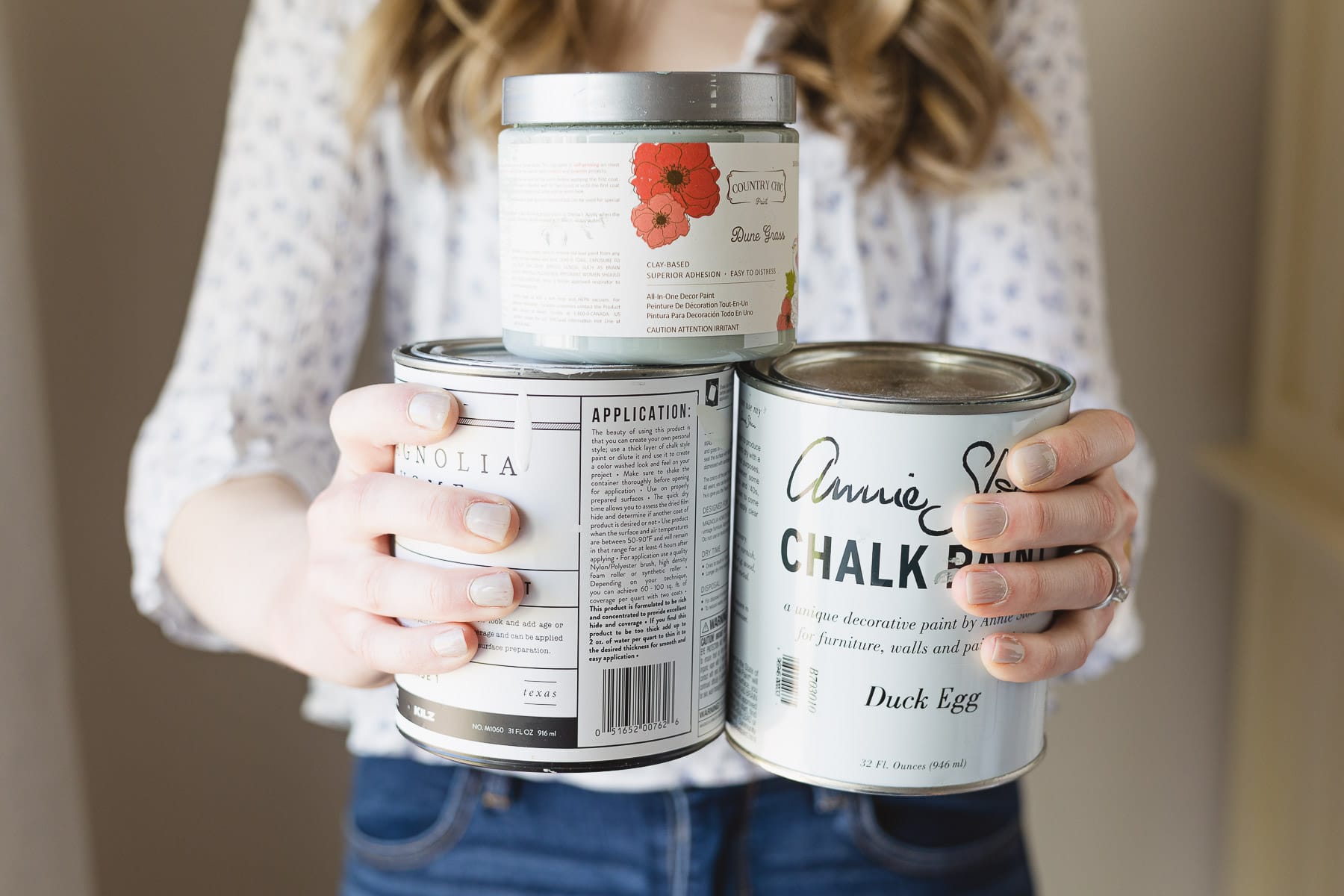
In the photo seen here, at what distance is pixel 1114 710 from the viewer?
1337 millimetres

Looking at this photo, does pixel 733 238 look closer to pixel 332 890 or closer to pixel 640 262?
pixel 640 262

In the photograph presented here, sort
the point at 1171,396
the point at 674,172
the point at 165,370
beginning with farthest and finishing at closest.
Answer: the point at 1171,396
the point at 165,370
the point at 674,172

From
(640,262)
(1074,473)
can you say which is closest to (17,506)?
(640,262)

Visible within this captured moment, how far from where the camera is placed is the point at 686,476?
0.48 metres

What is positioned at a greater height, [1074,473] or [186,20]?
[186,20]

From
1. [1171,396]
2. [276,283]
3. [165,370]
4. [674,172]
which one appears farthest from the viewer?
[1171,396]

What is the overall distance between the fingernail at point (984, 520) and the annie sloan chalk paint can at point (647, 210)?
107mm

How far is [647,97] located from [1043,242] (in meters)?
0.50

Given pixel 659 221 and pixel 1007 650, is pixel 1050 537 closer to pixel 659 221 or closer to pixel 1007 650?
pixel 1007 650

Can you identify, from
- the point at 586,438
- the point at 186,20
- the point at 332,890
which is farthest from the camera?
the point at 332,890

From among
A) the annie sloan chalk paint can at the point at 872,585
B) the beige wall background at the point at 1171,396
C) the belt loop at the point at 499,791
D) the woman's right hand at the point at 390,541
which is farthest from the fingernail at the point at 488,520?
the beige wall background at the point at 1171,396

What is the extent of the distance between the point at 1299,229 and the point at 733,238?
92 centimetres

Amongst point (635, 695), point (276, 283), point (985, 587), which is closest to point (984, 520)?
point (985, 587)
